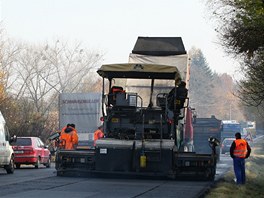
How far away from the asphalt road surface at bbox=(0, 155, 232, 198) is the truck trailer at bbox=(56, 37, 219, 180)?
0.48 m

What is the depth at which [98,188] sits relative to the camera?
21938mm

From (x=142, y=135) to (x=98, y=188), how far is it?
483 centimetres

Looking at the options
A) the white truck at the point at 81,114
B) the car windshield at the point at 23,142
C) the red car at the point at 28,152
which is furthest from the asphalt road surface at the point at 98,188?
the white truck at the point at 81,114

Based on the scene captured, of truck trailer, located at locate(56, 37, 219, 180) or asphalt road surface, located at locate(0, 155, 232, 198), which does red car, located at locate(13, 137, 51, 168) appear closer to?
truck trailer, located at locate(56, 37, 219, 180)

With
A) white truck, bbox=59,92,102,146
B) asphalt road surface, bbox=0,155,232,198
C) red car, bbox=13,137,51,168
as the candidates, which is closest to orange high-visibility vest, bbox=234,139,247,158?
asphalt road surface, bbox=0,155,232,198

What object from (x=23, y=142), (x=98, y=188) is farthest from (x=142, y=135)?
(x=23, y=142)

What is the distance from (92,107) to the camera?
41.9 m

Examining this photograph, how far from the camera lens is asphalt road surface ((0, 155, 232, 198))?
19.7 m

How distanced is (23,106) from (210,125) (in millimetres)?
13285

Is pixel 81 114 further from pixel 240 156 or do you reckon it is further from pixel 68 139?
A: pixel 240 156

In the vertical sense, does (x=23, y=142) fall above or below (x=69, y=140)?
above

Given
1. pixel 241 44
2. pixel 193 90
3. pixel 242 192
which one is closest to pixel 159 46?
pixel 241 44

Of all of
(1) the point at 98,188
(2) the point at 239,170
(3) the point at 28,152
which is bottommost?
(1) the point at 98,188

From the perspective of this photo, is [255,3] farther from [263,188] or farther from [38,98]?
[38,98]
